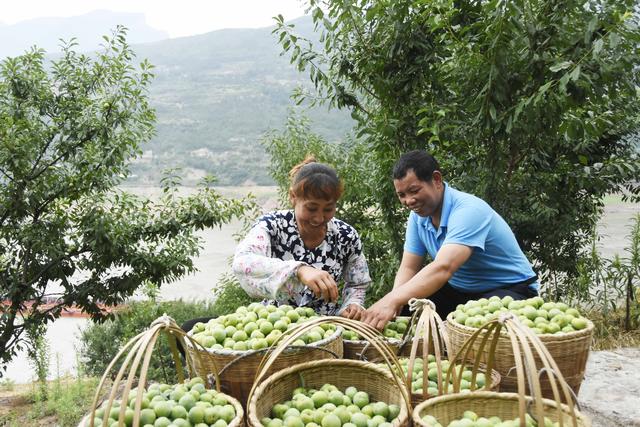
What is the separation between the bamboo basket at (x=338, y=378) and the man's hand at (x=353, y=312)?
2.19 ft

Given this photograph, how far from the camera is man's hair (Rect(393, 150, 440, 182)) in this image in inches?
123

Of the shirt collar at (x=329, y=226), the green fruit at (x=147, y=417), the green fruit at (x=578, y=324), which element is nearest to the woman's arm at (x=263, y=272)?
the shirt collar at (x=329, y=226)

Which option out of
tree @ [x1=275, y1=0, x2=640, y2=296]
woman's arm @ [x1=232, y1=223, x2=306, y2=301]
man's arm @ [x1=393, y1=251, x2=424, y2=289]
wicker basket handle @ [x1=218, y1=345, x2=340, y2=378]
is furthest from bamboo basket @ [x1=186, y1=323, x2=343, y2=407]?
tree @ [x1=275, y1=0, x2=640, y2=296]

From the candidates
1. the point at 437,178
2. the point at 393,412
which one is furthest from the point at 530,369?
the point at 437,178

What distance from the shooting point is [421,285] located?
2.86 m

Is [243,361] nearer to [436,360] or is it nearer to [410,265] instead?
[436,360]

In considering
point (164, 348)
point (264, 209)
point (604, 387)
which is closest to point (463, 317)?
point (604, 387)

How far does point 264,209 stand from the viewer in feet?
26.4

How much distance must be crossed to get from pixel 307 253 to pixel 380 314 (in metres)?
0.56

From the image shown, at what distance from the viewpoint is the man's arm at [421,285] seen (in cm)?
272

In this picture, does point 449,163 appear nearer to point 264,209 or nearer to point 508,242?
point 508,242

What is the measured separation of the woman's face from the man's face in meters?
0.52

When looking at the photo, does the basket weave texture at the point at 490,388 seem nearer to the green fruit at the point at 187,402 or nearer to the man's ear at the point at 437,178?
the green fruit at the point at 187,402

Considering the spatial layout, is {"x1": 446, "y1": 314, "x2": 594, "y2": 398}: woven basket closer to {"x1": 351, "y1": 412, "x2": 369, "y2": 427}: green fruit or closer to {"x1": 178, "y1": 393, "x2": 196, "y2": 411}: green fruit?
{"x1": 351, "y1": 412, "x2": 369, "y2": 427}: green fruit
